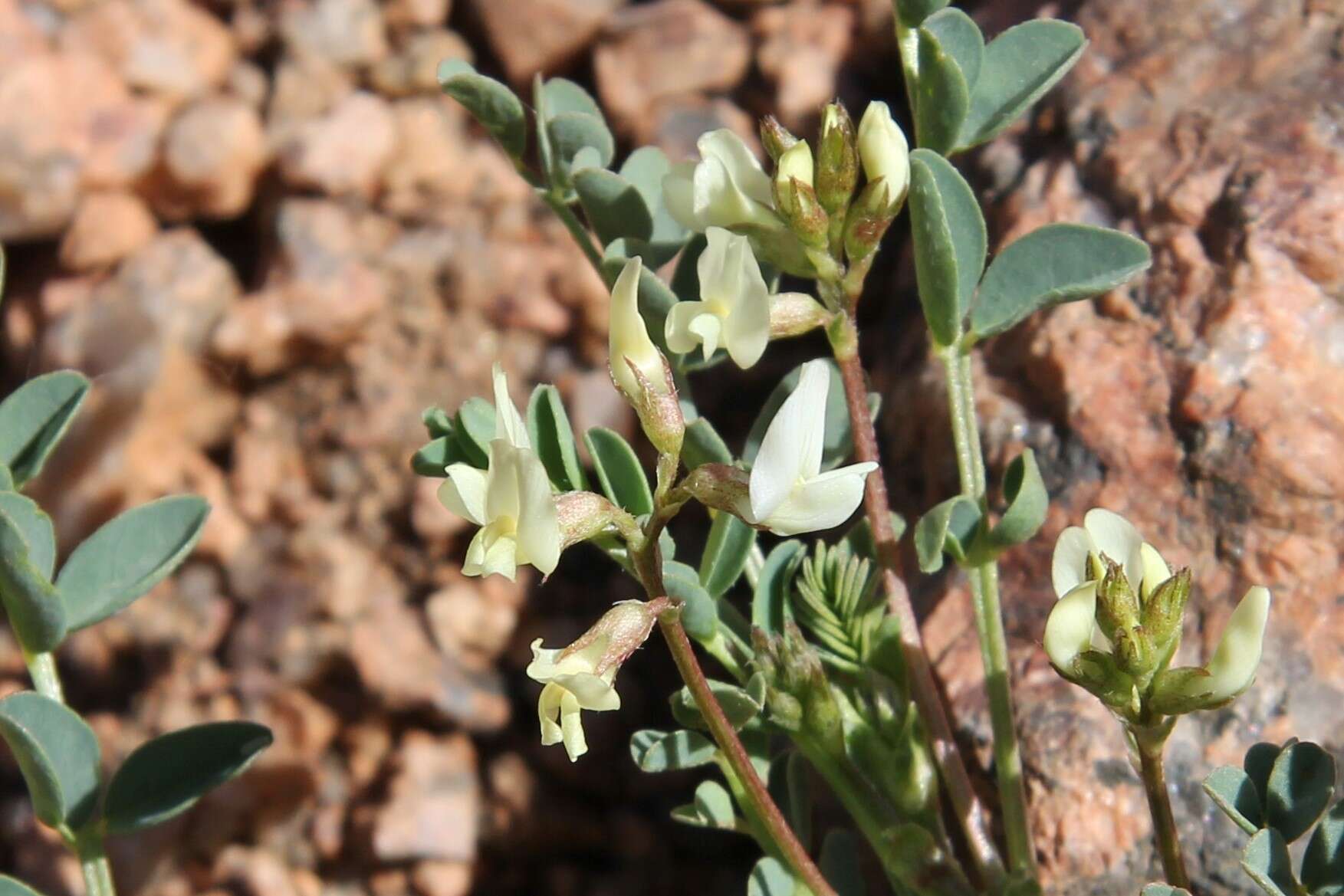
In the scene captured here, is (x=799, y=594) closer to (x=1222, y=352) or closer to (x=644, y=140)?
(x=1222, y=352)

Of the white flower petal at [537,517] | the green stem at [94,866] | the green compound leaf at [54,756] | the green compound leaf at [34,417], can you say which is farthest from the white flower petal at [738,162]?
the green stem at [94,866]

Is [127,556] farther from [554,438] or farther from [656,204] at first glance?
[656,204]

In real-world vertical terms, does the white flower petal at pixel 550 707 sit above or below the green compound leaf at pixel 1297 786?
above

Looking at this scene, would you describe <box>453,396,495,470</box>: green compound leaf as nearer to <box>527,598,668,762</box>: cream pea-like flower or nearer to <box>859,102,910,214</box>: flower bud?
<box>527,598,668,762</box>: cream pea-like flower

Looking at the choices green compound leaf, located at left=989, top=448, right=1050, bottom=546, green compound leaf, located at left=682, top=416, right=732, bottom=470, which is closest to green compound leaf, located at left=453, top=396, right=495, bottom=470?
green compound leaf, located at left=682, top=416, right=732, bottom=470

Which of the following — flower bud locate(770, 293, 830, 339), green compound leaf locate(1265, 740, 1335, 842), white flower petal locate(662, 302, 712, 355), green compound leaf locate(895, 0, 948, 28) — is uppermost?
green compound leaf locate(895, 0, 948, 28)

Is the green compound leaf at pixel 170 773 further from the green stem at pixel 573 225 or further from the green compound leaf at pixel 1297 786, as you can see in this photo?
the green compound leaf at pixel 1297 786

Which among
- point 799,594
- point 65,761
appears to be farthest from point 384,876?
point 799,594
